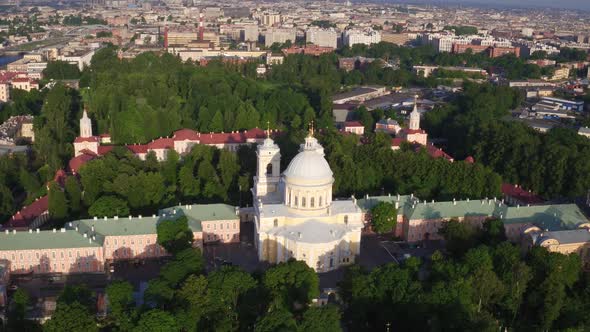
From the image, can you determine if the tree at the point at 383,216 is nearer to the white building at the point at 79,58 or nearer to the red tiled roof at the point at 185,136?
the red tiled roof at the point at 185,136

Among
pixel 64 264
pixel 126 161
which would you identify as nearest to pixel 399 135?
pixel 126 161

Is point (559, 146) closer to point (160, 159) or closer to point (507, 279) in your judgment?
point (507, 279)

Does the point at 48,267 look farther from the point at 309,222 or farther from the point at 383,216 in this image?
the point at 383,216

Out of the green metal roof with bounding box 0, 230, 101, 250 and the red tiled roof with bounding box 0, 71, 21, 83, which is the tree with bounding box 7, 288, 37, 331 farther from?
the red tiled roof with bounding box 0, 71, 21, 83

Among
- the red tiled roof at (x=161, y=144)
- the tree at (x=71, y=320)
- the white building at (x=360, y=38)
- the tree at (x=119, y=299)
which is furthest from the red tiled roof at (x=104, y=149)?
the white building at (x=360, y=38)

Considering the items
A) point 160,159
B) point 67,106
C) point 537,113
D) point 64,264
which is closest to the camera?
point 64,264

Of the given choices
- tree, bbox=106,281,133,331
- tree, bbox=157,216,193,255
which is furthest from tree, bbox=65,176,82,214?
tree, bbox=106,281,133,331
